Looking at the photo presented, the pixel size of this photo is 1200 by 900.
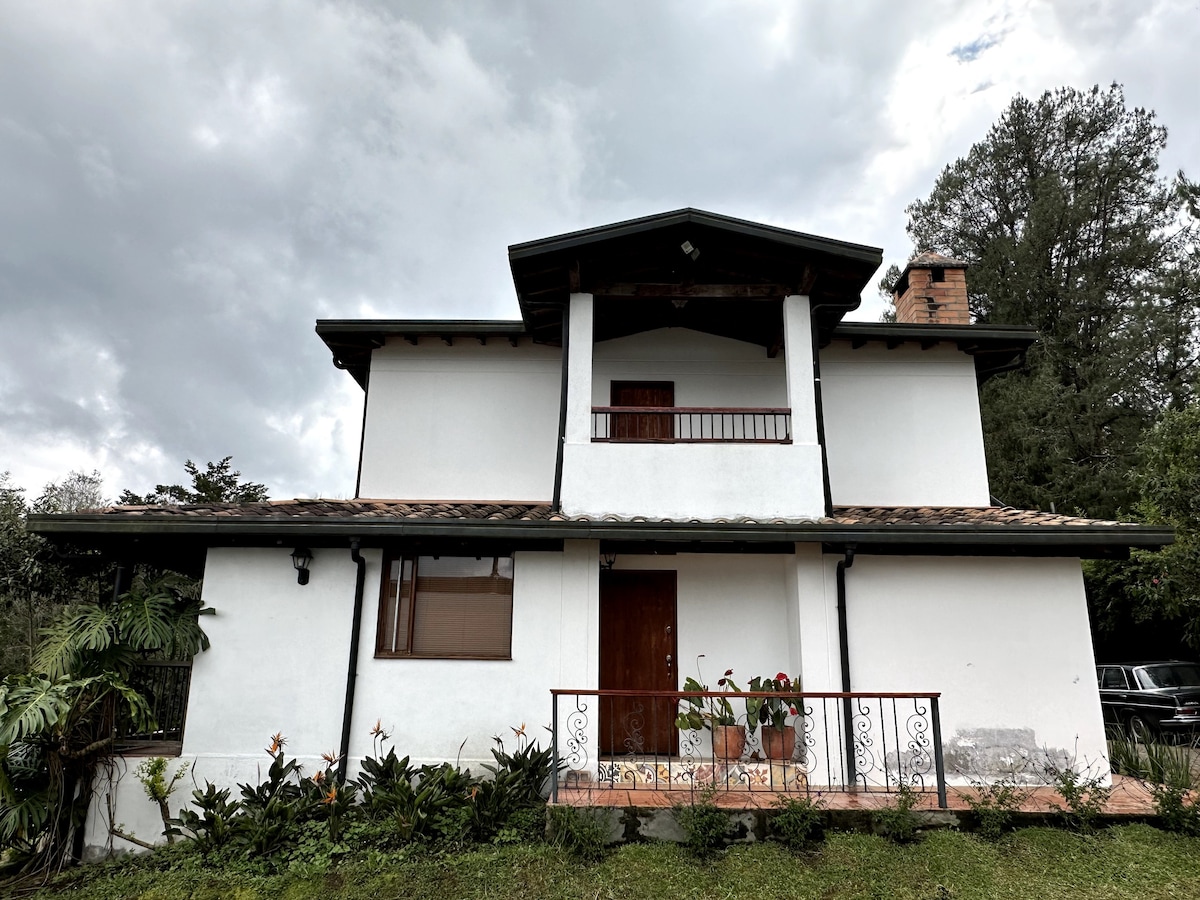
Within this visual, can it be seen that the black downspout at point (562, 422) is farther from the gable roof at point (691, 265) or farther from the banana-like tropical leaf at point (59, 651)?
the banana-like tropical leaf at point (59, 651)

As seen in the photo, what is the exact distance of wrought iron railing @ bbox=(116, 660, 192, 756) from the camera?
736cm

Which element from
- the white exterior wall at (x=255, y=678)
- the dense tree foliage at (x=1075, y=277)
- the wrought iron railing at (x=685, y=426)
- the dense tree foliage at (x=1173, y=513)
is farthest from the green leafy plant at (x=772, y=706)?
the dense tree foliage at (x=1075, y=277)

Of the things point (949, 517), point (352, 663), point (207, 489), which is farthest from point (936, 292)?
point (207, 489)

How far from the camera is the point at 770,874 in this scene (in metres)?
5.51

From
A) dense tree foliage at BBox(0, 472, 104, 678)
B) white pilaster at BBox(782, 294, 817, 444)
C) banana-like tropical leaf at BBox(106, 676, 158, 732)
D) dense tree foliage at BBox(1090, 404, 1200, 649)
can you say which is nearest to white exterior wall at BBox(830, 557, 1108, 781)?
white pilaster at BBox(782, 294, 817, 444)

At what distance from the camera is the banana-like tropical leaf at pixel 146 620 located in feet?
23.3

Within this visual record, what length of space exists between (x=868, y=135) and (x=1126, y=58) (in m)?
9.82

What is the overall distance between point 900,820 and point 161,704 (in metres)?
7.63

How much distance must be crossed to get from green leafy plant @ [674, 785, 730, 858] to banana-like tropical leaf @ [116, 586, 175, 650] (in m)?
5.48

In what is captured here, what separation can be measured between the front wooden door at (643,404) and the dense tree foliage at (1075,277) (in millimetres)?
12136

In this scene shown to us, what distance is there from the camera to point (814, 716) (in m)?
7.42

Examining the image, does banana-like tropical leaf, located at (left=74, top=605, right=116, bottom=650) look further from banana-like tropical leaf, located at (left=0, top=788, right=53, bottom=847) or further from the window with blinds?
the window with blinds

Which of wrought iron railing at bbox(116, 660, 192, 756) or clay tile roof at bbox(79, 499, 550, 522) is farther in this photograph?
clay tile roof at bbox(79, 499, 550, 522)

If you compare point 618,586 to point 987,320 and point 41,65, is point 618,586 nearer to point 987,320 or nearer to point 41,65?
point 41,65
